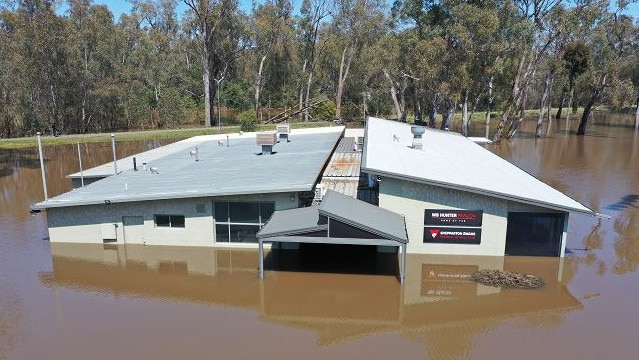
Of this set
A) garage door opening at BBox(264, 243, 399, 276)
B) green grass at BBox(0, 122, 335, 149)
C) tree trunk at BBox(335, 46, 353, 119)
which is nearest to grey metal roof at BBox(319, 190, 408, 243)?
garage door opening at BBox(264, 243, 399, 276)

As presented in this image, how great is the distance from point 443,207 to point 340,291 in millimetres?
4840

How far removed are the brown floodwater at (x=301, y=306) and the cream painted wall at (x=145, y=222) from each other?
0.45 metres

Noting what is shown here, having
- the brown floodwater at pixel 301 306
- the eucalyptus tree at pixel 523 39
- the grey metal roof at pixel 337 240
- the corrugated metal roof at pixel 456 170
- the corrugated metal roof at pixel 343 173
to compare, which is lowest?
the brown floodwater at pixel 301 306

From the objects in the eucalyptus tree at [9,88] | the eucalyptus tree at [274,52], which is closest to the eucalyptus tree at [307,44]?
the eucalyptus tree at [274,52]

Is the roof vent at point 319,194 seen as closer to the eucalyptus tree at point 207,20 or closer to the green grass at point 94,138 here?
the green grass at point 94,138

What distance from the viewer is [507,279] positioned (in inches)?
563

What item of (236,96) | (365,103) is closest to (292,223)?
(236,96)

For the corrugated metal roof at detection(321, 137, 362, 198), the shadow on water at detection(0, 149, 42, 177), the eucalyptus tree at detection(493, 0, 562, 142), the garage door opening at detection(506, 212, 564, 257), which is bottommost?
the shadow on water at detection(0, 149, 42, 177)

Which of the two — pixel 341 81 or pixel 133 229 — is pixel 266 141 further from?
pixel 341 81

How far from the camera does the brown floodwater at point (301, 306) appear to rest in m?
10.8

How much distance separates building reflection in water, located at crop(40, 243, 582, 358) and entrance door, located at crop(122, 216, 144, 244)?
32 centimetres

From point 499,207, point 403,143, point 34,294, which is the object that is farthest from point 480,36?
point 34,294

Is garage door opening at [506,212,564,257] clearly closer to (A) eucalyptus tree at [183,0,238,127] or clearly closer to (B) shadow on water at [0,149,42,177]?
(B) shadow on water at [0,149,42,177]

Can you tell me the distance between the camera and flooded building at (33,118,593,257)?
15.5 m
